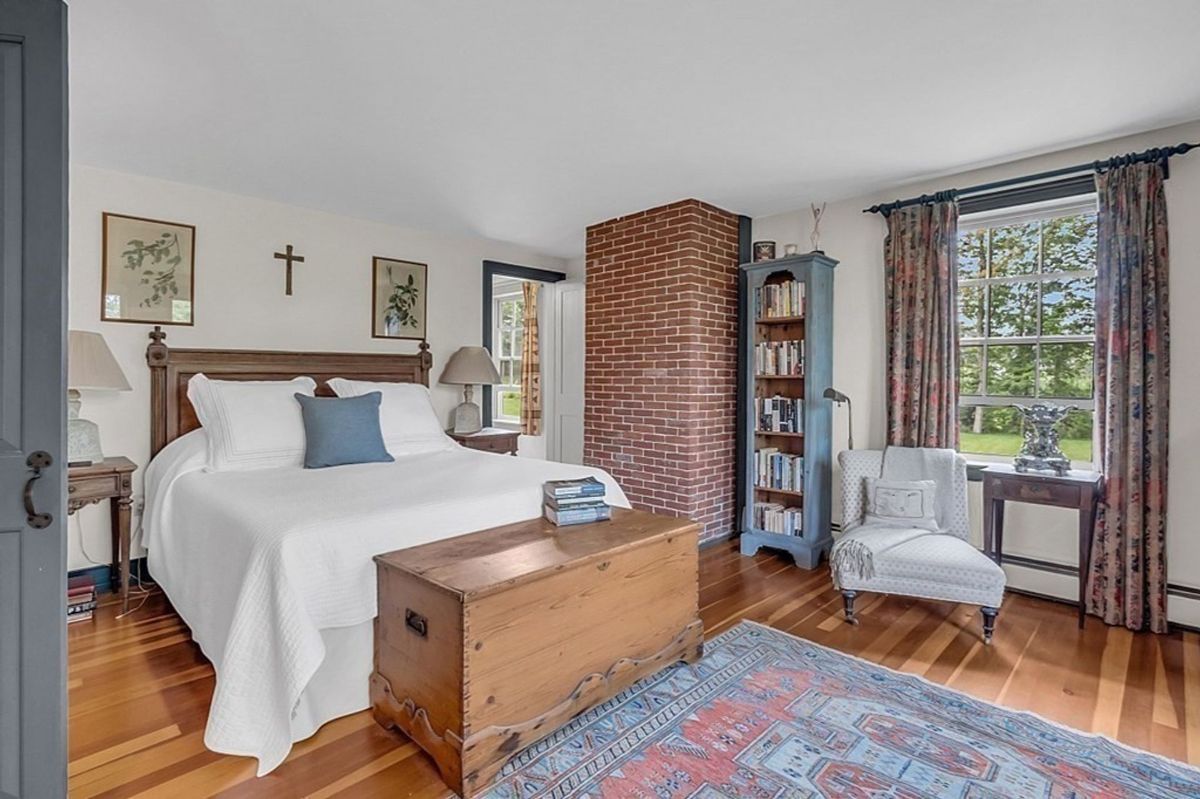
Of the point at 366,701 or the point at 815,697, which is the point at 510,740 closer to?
the point at 366,701

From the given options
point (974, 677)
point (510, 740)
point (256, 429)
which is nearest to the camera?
point (510, 740)

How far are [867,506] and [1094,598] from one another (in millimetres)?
1089

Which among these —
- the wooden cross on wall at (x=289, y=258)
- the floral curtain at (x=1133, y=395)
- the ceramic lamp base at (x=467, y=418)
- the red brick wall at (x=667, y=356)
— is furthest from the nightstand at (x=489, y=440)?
the floral curtain at (x=1133, y=395)

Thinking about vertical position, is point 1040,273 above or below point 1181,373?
above

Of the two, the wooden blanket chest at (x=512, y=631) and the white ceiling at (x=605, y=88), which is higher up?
the white ceiling at (x=605, y=88)

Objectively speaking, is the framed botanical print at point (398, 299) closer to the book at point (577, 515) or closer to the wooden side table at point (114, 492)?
the wooden side table at point (114, 492)

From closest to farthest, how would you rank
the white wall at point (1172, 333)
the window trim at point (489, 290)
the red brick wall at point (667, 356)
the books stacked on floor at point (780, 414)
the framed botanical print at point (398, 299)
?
the white wall at point (1172, 333) → the books stacked on floor at point (780, 414) → the red brick wall at point (667, 356) → the framed botanical print at point (398, 299) → the window trim at point (489, 290)

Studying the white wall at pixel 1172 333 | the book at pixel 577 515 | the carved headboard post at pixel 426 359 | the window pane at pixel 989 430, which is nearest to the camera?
the book at pixel 577 515

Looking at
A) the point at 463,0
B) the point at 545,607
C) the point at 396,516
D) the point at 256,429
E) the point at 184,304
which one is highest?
the point at 463,0

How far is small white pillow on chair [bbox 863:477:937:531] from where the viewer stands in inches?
123

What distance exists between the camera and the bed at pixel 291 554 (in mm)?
1802

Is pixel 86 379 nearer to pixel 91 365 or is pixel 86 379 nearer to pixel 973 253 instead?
pixel 91 365

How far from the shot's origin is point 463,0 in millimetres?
1803

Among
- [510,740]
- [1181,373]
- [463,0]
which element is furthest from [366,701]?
[1181,373]
